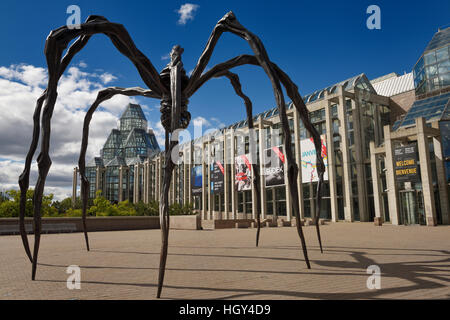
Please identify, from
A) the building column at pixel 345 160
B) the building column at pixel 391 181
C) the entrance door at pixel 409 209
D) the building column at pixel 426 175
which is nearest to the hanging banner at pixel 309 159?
the building column at pixel 345 160

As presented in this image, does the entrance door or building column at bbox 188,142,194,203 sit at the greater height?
building column at bbox 188,142,194,203

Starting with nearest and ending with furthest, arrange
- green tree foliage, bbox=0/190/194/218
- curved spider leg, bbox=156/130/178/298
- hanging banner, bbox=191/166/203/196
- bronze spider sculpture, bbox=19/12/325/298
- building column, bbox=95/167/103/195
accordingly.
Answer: curved spider leg, bbox=156/130/178/298
bronze spider sculpture, bbox=19/12/325/298
green tree foliage, bbox=0/190/194/218
hanging banner, bbox=191/166/203/196
building column, bbox=95/167/103/195

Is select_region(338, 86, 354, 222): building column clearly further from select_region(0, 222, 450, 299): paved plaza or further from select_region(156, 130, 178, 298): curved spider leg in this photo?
select_region(156, 130, 178, 298): curved spider leg

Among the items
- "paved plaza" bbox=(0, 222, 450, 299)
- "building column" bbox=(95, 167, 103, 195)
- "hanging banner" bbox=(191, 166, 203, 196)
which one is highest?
"building column" bbox=(95, 167, 103, 195)

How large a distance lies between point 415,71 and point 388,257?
37.7m

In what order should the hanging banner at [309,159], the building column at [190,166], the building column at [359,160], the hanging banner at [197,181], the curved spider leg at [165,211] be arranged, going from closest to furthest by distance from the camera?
the curved spider leg at [165,211] < the building column at [359,160] < the hanging banner at [309,159] < the hanging banner at [197,181] < the building column at [190,166]

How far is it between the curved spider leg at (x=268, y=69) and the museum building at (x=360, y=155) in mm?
24248

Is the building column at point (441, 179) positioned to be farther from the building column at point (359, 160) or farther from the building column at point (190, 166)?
the building column at point (190, 166)

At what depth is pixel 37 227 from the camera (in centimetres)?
416

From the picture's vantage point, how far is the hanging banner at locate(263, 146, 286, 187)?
38.2 m

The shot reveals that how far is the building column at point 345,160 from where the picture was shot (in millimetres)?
33500

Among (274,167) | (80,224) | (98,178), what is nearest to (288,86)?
(80,224)

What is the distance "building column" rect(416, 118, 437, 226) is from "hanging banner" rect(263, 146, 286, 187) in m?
15.6

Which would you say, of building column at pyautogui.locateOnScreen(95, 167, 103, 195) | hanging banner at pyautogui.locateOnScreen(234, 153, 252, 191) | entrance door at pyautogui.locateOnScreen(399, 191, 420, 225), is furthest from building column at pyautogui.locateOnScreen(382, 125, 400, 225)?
building column at pyautogui.locateOnScreen(95, 167, 103, 195)
